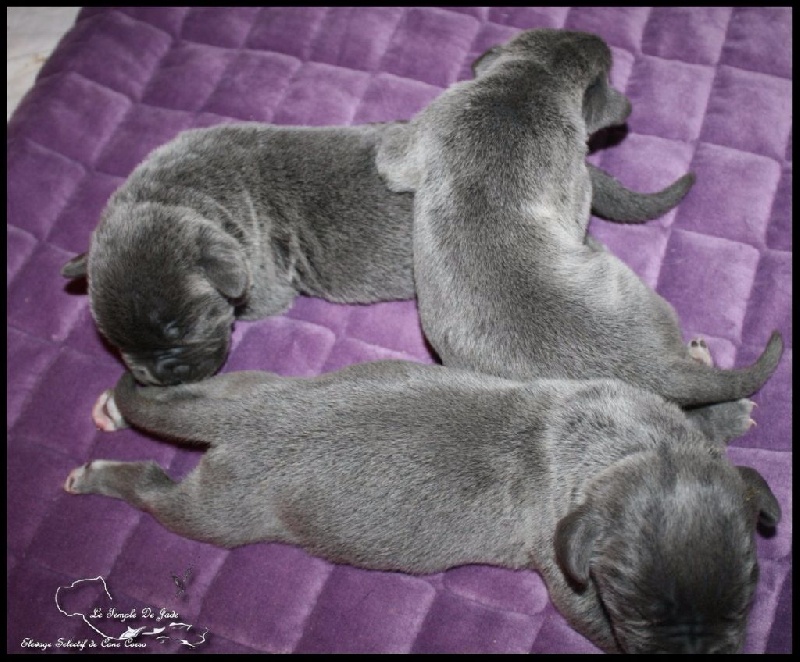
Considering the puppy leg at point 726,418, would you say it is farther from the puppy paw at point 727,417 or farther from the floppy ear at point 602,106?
the floppy ear at point 602,106

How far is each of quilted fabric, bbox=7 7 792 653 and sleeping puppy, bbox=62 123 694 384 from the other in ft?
0.80

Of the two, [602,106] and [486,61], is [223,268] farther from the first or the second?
[602,106]

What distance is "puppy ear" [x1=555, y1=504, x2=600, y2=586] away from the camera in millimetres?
2545

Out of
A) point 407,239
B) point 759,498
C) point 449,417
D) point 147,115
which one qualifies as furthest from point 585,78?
point 147,115

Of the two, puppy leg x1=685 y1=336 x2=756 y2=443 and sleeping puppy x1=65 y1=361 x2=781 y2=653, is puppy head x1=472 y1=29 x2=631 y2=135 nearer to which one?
puppy leg x1=685 y1=336 x2=756 y2=443

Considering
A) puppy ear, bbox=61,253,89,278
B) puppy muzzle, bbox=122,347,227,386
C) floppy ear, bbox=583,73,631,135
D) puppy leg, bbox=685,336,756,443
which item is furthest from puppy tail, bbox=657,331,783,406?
puppy ear, bbox=61,253,89,278

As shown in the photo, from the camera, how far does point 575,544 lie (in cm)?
256

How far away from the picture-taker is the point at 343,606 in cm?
331

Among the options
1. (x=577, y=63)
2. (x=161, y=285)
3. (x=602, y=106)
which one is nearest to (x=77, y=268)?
(x=161, y=285)

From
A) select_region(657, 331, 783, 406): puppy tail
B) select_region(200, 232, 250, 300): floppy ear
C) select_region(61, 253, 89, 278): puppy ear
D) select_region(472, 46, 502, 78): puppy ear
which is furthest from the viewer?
select_region(472, 46, 502, 78): puppy ear

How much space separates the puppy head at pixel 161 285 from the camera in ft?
10.4

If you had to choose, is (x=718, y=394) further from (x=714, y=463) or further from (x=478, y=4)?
(x=478, y=4)

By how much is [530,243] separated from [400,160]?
0.80m

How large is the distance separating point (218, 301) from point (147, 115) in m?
1.66
